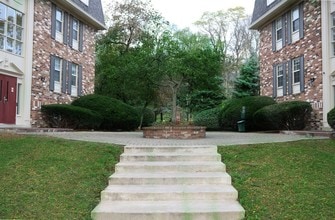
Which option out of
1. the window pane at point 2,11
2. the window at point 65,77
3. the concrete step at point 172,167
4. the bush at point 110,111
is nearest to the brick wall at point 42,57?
the window at point 65,77

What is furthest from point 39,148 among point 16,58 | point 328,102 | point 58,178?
point 328,102

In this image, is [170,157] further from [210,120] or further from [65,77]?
[210,120]

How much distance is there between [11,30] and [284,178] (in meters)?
13.0

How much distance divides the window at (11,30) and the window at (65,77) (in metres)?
2.44

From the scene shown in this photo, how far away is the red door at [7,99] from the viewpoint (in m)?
14.5

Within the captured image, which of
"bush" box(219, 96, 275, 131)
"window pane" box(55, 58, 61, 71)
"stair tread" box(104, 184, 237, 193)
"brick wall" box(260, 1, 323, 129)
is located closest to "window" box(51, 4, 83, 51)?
"window pane" box(55, 58, 61, 71)

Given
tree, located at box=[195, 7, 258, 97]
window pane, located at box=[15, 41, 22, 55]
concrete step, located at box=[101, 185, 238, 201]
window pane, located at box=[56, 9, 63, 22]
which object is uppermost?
tree, located at box=[195, 7, 258, 97]

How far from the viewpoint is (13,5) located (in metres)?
15.1

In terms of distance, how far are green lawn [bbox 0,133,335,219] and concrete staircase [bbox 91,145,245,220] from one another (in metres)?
0.21

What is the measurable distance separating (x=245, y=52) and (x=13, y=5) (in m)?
28.1

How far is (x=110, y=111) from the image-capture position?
60.0ft

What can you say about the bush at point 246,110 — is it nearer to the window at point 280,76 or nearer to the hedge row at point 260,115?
the hedge row at point 260,115

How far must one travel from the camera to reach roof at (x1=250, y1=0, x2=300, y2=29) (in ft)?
59.8

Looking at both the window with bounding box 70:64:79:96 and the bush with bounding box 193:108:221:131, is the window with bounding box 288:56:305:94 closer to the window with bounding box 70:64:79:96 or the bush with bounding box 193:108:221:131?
the bush with bounding box 193:108:221:131
